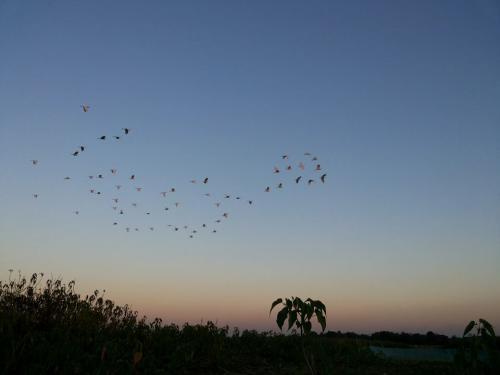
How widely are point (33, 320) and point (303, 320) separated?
635cm

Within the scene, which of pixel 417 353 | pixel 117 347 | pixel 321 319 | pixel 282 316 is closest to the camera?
pixel 321 319

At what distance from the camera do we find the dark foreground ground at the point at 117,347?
659 centimetres

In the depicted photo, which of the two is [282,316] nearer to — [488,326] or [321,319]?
[321,319]

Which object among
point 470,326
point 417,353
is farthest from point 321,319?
point 417,353

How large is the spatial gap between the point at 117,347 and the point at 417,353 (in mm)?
11274

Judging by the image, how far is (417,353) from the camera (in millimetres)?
14516

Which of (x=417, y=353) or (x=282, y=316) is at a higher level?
(x=282, y=316)

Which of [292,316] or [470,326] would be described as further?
[292,316]

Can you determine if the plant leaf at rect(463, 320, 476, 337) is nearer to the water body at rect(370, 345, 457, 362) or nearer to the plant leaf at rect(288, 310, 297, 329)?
the plant leaf at rect(288, 310, 297, 329)

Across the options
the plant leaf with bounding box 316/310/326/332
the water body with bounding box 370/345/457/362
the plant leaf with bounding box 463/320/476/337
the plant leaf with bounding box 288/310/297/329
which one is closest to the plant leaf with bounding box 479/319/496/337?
the plant leaf with bounding box 463/320/476/337

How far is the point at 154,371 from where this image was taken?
7.72 meters

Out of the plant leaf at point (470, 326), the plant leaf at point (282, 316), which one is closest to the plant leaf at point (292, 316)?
the plant leaf at point (282, 316)

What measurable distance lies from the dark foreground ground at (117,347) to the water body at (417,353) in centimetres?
169

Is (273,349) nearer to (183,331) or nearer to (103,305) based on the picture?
(183,331)
